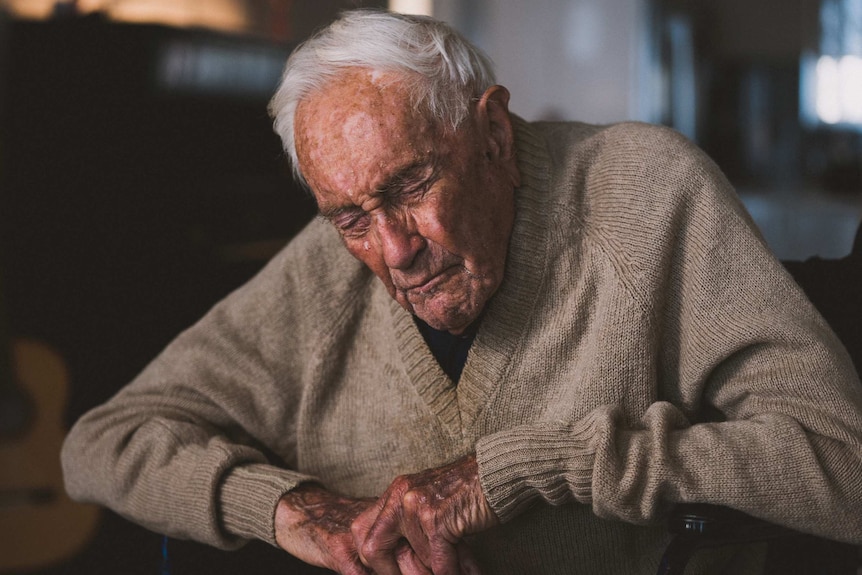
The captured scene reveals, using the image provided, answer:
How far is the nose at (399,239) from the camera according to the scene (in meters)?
1.38

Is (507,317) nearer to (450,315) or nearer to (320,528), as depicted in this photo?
(450,315)

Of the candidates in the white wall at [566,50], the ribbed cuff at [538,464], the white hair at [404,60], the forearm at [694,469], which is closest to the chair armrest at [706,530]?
the forearm at [694,469]

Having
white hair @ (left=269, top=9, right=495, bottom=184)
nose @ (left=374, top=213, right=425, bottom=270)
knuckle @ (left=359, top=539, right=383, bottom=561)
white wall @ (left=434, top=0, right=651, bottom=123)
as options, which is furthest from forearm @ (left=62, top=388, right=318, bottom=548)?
white wall @ (left=434, top=0, right=651, bottom=123)

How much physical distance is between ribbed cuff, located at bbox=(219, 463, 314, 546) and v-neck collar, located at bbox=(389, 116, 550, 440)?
25cm

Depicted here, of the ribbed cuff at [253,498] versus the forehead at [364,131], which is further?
the ribbed cuff at [253,498]

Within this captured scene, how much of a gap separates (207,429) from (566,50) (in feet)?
12.3

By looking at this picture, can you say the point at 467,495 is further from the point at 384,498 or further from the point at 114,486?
the point at 114,486

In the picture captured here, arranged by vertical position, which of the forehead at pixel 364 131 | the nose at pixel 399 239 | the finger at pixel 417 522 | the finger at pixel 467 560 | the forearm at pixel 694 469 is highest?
the forehead at pixel 364 131

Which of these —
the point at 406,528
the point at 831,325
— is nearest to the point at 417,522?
the point at 406,528

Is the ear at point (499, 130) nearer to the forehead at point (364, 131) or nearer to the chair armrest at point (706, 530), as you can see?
the forehead at point (364, 131)

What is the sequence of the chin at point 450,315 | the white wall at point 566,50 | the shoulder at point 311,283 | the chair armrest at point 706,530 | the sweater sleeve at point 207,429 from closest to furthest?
the chair armrest at point 706,530 → the chin at point 450,315 → the sweater sleeve at point 207,429 → the shoulder at point 311,283 → the white wall at point 566,50

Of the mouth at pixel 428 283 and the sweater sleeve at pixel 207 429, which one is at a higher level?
the mouth at pixel 428 283

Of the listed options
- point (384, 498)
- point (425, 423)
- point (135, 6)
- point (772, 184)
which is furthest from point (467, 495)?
point (772, 184)

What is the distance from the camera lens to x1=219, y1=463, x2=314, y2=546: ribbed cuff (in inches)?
58.9
